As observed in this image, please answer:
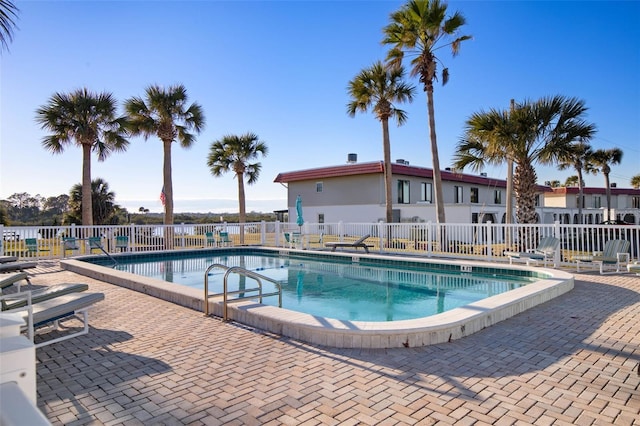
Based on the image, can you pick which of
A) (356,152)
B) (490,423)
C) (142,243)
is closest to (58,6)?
(142,243)

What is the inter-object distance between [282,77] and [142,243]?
8289 millimetres

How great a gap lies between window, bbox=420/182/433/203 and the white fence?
34.3 feet

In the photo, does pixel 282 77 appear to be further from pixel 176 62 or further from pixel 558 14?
pixel 558 14

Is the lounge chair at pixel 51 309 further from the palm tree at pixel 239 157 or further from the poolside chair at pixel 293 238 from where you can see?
the palm tree at pixel 239 157

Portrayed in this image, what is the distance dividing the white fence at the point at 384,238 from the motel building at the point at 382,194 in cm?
731

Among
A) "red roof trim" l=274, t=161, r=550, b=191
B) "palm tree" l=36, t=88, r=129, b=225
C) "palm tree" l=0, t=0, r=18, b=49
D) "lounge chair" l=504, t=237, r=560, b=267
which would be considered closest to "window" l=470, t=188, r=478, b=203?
"red roof trim" l=274, t=161, r=550, b=191

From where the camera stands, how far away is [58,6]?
27.4 ft

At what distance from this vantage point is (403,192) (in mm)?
24000

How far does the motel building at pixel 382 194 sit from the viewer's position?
2266 cm

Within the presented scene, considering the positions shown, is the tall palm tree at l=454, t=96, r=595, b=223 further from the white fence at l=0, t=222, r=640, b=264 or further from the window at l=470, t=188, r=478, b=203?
the window at l=470, t=188, r=478, b=203

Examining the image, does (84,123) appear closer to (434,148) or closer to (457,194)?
(434,148)

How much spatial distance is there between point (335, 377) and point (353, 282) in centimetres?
607

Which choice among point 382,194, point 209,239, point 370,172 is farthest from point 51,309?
point 382,194

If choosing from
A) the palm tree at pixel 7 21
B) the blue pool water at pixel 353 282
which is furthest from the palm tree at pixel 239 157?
the palm tree at pixel 7 21
